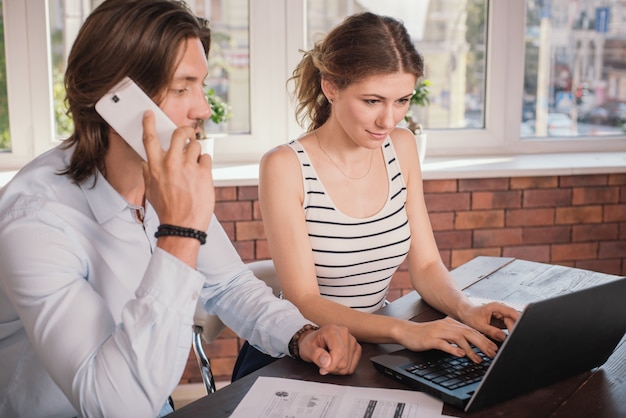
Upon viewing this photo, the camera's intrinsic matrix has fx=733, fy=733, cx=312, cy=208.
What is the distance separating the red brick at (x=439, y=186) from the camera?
9.48ft

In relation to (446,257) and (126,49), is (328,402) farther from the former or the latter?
(446,257)

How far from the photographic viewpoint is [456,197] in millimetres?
2930

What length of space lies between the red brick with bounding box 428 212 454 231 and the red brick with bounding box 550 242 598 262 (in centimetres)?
48

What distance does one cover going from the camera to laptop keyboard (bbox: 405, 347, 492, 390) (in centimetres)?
124

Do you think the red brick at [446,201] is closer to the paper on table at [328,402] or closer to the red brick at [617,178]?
the red brick at [617,178]

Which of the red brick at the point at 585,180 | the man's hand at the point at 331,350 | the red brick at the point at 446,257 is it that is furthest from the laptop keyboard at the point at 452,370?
the red brick at the point at 585,180

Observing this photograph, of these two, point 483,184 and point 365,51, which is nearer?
point 365,51

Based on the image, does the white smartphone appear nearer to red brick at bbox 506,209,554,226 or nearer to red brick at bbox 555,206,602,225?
red brick at bbox 506,209,554,226

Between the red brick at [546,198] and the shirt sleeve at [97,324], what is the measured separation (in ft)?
6.90

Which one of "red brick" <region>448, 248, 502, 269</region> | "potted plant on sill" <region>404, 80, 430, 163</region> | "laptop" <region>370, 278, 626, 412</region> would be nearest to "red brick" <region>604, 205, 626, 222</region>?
"red brick" <region>448, 248, 502, 269</region>

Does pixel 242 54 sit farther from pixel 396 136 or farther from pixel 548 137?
pixel 548 137

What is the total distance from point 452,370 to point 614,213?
2055 millimetres

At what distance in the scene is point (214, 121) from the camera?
9.43ft

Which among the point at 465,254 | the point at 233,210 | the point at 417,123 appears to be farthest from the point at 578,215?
the point at 233,210
